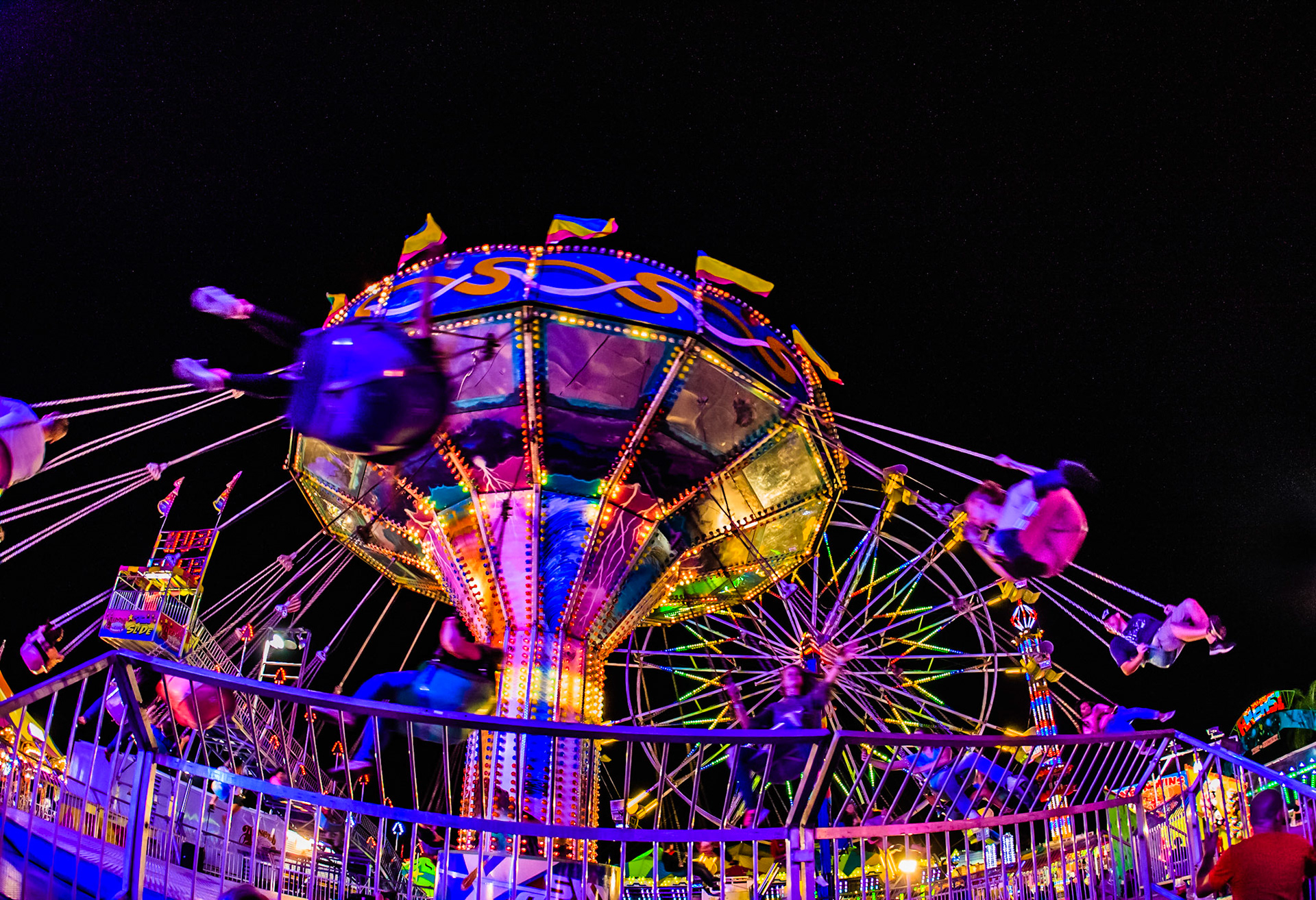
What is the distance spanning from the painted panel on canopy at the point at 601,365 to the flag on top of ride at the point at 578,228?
1.10 m

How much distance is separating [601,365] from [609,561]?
233 centimetres

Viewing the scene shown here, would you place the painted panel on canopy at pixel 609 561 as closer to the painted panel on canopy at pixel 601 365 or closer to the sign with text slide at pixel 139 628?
the painted panel on canopy at pixel 601 365

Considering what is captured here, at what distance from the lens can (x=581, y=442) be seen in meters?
11.4

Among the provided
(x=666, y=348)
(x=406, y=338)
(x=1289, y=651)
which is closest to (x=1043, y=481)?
(x=666, y=348)

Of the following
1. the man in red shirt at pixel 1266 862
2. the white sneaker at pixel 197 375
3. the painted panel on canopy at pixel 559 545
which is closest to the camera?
the man in red shirt at pixel 1266 862

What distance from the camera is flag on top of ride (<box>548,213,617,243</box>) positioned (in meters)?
10.9

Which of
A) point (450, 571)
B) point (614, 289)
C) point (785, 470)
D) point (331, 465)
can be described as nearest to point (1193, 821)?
point (785, 470)

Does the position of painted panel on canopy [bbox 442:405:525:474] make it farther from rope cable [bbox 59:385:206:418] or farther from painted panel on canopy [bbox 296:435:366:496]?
rope cable [bbox 59:385:206:418]

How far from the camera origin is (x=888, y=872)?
5.47m

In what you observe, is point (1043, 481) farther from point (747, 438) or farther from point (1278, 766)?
point (1278, 766)

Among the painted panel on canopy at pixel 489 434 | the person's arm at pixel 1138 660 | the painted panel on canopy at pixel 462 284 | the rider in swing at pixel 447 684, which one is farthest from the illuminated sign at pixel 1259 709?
the painted panel on canopy at pixel 462 284

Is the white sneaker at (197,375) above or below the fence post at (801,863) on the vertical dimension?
above

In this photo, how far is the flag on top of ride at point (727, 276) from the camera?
11.1 metres

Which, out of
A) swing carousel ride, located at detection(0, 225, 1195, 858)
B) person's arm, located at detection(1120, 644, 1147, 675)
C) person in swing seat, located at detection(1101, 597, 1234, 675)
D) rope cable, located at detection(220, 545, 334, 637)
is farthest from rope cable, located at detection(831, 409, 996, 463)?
rope cable, located at detection(220, 545, 334, 637)
